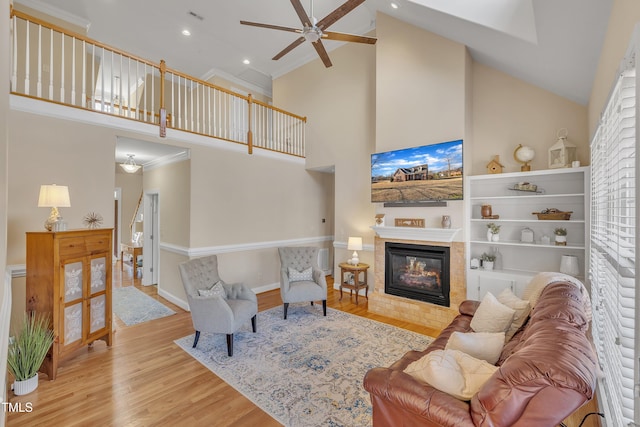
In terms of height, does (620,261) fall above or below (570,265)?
above

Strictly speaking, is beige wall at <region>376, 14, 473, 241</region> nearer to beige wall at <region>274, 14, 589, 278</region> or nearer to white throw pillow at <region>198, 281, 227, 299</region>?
beige wall at <region>274, 14, 589, 278</region>

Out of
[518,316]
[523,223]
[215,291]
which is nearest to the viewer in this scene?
[518,316]

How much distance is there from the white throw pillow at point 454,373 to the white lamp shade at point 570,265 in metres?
2.76

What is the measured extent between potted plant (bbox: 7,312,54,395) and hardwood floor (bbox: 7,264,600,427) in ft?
0.33

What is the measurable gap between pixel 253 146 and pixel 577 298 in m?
5.06

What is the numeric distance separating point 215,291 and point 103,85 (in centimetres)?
274

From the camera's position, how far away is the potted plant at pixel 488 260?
12.9 ft

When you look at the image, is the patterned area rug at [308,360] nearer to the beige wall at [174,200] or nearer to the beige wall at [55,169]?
the beige wall at [174,200]

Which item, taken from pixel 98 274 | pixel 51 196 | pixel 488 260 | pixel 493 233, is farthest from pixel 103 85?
pixel 488 260

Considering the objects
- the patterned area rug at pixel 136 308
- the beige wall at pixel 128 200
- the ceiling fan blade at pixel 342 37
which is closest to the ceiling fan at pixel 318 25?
the ceiling fan blade at pixel 342 37

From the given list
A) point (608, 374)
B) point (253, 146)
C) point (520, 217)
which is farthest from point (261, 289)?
point (608, 374)

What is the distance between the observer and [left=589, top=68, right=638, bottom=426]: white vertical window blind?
1337 mm

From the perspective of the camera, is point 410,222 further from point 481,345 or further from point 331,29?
point 331,29

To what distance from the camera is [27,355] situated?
2494mm
